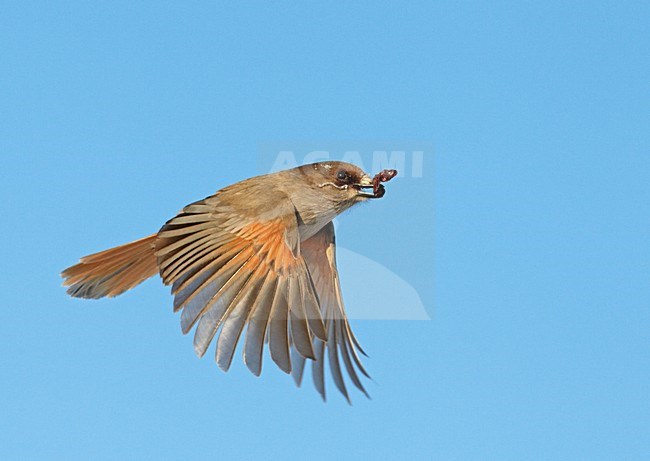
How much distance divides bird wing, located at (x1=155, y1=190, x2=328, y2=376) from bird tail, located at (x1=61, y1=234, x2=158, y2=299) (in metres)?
0.59

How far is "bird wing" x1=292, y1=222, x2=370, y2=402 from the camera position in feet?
20.1

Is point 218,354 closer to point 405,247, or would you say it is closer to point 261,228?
point 261,228

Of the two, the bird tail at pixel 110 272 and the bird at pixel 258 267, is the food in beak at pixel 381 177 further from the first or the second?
the bird tail at pixel 110 272

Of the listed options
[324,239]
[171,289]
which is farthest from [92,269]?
[324,239]

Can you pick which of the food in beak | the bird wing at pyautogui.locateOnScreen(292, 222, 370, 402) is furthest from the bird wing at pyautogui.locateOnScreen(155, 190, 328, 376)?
the bird wing at pyautogui.locateOnScreen(292, 222, 370, 402)

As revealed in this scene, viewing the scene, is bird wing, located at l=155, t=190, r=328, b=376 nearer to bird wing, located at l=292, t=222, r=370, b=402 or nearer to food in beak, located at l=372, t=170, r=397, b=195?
food in beak, located at l=372, t=170, r=397, b=195

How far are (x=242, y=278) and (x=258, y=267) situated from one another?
0.12 meters

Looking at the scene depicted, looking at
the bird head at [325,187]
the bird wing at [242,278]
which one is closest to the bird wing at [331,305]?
the bird head at [325,187]

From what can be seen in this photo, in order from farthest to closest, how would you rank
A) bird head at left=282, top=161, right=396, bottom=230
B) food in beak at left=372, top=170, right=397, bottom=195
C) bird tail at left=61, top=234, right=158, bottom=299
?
bird tail at left=61, top=234, right=158, bottom=299, bird head at left=282, top=161, right=396, bottom=230, food in beak at left=372, top=170, right=397, bottom=195

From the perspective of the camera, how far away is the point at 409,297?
523 cm

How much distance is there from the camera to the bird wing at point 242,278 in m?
4.81

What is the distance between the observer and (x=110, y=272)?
242 inches

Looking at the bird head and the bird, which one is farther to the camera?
the bird head

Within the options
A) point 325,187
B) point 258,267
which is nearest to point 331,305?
point 325,187
